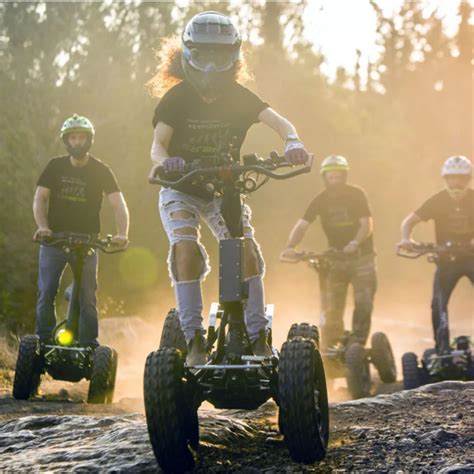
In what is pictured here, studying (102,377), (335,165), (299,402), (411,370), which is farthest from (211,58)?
(335,165)

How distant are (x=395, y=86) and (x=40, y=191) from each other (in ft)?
126

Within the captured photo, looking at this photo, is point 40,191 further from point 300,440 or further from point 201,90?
point 300,440

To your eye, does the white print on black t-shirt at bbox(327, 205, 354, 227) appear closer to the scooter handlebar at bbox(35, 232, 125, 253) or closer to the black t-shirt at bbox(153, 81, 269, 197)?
the scooter handlebar at bbox(35, 232, 125, 253)

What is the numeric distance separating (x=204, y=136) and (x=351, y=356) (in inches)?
213

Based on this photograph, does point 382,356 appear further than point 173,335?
Yes

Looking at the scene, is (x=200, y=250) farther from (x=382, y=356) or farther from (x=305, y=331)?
(x=382, y=356)

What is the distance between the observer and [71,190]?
9.23 meters

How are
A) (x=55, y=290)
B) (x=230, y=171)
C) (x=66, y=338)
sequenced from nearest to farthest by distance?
1. (x=230, y=171)
2. (x=66, y=338)
3. (x=55, y=290)

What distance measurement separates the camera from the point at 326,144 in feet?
87.2

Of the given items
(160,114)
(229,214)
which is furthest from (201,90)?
(229,214)

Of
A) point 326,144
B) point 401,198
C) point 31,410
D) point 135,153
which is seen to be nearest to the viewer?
point 31,410

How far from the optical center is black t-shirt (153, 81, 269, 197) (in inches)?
226

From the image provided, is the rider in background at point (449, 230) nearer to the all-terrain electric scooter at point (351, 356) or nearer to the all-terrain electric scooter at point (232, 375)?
the all-terrain electric scooter at point (351, 356)

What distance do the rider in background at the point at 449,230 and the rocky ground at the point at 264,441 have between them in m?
3.52
